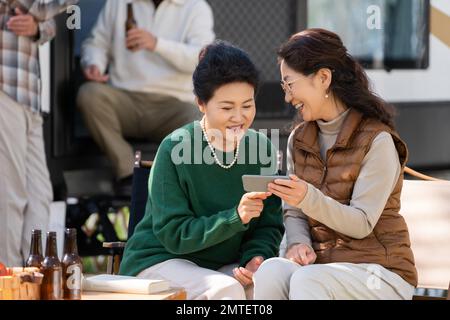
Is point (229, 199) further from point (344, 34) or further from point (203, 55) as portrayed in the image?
point (344, 34)

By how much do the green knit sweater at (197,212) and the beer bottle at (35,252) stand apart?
48 centimetres

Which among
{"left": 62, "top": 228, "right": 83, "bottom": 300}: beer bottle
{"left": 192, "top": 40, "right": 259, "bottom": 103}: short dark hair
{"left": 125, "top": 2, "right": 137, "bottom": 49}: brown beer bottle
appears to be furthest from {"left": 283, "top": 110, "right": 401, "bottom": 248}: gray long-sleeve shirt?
{"left": 125, "top": 2, "right": 137, "bottom": 49}: brown beer bottle

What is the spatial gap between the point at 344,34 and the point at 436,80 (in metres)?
0.85

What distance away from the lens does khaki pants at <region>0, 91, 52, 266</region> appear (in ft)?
23.4

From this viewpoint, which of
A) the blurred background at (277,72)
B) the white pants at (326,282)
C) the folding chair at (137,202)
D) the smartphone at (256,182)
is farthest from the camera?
the blurred background at (277,72)

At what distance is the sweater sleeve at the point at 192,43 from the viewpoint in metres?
7.76

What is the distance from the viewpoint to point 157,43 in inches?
305

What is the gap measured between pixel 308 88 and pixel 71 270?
1.17m

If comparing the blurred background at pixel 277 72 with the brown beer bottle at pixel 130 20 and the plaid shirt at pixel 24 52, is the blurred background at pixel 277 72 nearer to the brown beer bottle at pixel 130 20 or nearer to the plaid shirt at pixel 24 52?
the brown beer bottle at pixel 130 20

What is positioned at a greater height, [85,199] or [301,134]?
[301,134]

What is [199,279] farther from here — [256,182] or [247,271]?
[256,182]

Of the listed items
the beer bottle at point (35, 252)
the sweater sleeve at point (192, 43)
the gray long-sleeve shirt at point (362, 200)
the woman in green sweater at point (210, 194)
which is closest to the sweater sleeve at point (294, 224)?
the gray long-sleeve shirt at point (362, 200)
